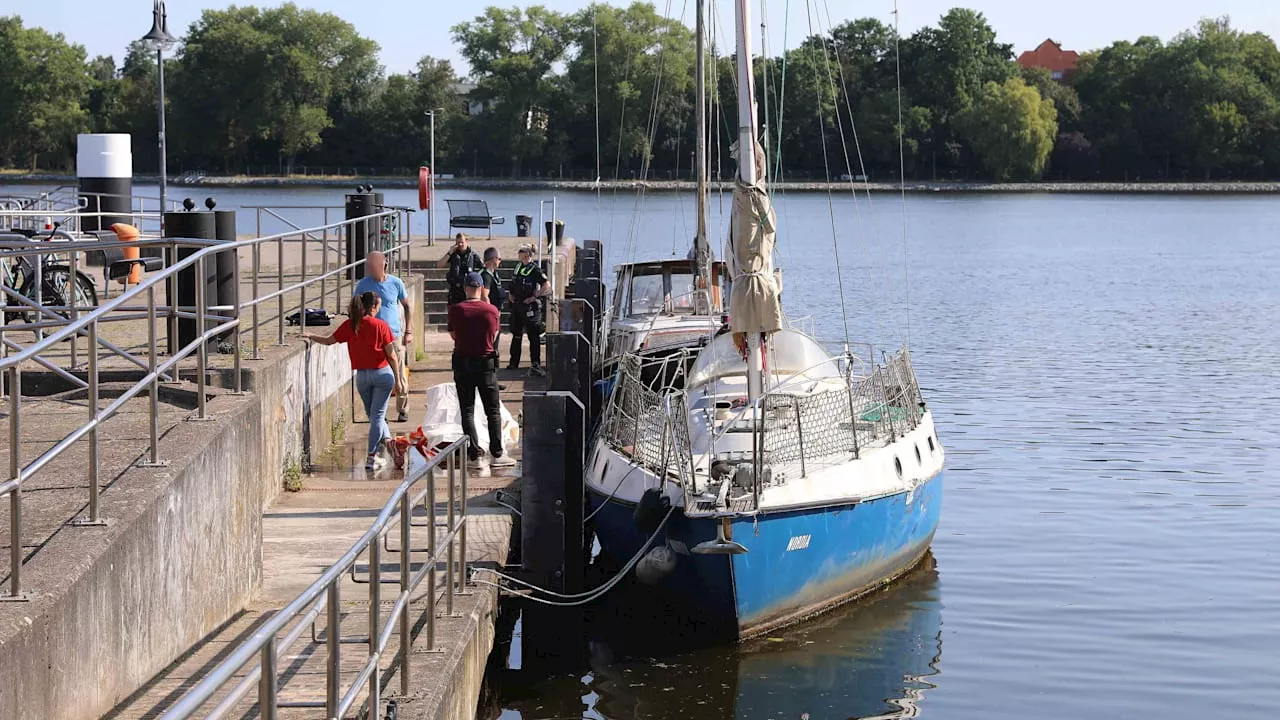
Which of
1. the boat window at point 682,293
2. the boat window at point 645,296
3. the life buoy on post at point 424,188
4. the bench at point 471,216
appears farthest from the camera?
the bench at point 471,216

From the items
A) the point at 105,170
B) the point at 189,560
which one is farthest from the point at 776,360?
the point at 105,170

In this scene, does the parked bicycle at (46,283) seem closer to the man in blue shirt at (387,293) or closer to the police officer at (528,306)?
the man in blue shirt at (387,293)

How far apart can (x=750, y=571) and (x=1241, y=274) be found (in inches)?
2186

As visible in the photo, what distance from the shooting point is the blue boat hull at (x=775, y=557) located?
12727 millimetres

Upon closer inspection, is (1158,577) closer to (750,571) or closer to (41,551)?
(750,571)

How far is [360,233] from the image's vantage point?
883 inches

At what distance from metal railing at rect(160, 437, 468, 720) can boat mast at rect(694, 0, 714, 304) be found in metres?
12.1

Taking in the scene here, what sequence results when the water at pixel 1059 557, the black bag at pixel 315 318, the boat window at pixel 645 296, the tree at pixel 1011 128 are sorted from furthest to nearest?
1. the tree at pixel 1011 128
2. the boat window at pixel 645 296
3. the black bag at pixel 315 318
4. the water at pixel 1059 557

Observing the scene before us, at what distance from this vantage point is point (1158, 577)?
1695 centimetres

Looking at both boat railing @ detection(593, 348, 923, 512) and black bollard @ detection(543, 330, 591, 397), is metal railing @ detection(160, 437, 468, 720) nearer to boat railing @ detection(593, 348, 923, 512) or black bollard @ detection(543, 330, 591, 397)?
boat railing @ detection(593, 348, 923, 512)

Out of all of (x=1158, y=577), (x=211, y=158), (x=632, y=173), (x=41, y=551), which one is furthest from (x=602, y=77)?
(x=41, y=551)

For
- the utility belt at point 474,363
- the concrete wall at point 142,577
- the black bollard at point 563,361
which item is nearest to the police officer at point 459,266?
the black bollard at point 563,361

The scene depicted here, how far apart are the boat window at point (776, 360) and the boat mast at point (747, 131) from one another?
1314 millimetres

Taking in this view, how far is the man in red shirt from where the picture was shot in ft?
48.3
